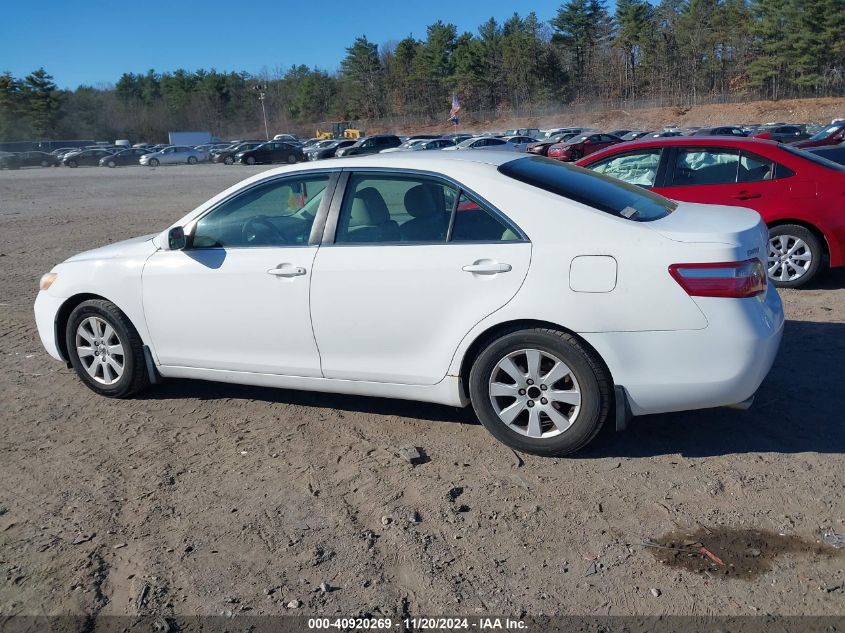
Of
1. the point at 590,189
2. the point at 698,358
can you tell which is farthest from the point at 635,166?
the point at 698,358

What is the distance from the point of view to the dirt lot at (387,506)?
304 centimetres

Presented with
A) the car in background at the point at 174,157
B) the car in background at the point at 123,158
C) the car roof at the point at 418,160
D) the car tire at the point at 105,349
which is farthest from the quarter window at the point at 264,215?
the car in background at the point at 123,158

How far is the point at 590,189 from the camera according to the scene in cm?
436

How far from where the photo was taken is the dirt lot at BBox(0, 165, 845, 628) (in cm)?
304

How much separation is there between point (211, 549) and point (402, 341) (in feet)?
4.99

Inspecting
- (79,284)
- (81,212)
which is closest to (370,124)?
(81,212)

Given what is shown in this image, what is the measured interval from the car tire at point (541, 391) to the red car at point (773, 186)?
4.02m

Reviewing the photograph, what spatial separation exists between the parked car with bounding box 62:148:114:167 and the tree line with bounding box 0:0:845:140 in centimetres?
4727

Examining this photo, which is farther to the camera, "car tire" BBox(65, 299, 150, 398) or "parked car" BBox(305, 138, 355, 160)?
"parked car" BBox(305, 138, 355, 160)

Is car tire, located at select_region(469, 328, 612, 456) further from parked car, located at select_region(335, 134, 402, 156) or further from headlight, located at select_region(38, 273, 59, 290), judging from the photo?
parked car, located at select_region(335, 134, 402, 156)

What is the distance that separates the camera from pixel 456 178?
4297 mm

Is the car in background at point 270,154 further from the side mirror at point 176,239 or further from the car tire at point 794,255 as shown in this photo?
the side mirror at point 176,239

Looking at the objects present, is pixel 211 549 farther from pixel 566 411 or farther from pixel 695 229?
pixel 695 229

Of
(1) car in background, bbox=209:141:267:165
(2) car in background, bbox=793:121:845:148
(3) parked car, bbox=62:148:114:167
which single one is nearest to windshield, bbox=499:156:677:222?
(2) car in background, bbox=793:121:845:148
